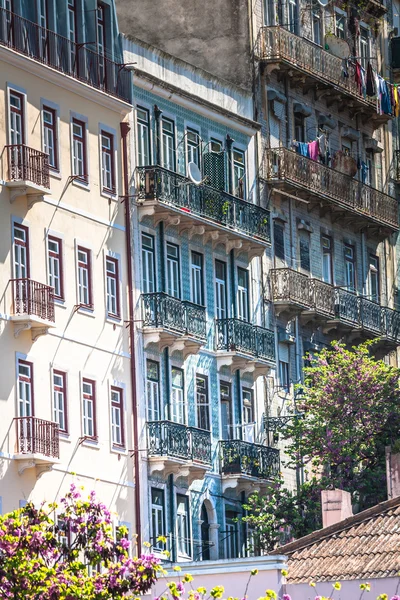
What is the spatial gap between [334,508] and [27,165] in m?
11.5

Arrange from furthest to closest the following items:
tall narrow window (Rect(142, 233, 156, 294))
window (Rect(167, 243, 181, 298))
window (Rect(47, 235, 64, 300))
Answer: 1. window (Rect(167, 243, 181, 298))
2. tall narrow window (Rect(142, 233, 156, 294))
3. window (Rect(47, 235, 64, 300))

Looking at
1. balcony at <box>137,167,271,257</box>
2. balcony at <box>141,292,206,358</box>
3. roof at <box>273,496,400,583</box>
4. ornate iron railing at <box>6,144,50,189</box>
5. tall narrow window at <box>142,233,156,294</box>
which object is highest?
balcony at <box>137,167,271,257</box>

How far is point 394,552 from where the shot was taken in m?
53.9

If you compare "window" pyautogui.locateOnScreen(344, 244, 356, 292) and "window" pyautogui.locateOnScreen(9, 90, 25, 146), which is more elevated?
"window" pyautogui.locateOnScreen(344, 244, 356, 292)

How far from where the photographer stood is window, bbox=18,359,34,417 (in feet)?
216

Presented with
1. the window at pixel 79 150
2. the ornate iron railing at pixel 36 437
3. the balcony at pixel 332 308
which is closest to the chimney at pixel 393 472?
the ornate iron railing at pixel 36 437

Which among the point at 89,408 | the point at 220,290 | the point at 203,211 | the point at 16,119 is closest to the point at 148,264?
the point at 203,211

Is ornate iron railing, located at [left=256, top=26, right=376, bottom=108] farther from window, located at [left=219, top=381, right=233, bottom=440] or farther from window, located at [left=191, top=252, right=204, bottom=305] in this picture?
window, located at [left=219, top=381, right=233, bottom=440]

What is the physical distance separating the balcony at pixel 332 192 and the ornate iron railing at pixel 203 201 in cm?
224

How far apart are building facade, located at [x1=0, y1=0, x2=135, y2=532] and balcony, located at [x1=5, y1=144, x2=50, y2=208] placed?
0.03m

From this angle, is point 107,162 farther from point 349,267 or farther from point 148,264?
point 349,267

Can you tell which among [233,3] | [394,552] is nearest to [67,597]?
[394,552]

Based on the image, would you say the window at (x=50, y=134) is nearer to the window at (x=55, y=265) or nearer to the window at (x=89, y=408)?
the window at (x=55, y=265)

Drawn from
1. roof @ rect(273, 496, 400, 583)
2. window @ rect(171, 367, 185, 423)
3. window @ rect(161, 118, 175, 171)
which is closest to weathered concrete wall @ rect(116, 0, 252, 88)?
window @ rect(161, 118, 175, 171)
